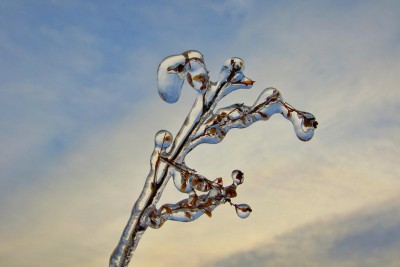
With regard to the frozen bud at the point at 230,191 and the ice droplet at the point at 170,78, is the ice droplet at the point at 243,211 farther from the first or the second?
the ice droplet at the point at 170,78

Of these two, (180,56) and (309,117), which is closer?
(180,56)

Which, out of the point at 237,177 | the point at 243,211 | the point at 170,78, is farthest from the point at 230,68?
the point at 243,211

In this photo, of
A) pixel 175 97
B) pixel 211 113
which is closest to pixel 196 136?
pixel 211 113

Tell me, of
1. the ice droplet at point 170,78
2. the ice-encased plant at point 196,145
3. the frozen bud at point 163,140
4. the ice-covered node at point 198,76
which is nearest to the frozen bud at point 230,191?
the ice-encased plant at point 196,145

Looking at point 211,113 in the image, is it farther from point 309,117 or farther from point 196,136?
point 309,117

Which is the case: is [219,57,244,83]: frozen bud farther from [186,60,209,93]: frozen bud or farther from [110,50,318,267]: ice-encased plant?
[186,60,209,93]: frozen bud

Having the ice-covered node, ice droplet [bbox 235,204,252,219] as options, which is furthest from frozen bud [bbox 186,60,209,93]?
ice droplet [bbox 235,204,252,219]

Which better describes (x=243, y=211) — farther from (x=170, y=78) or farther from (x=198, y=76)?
(x=170, y=78)
